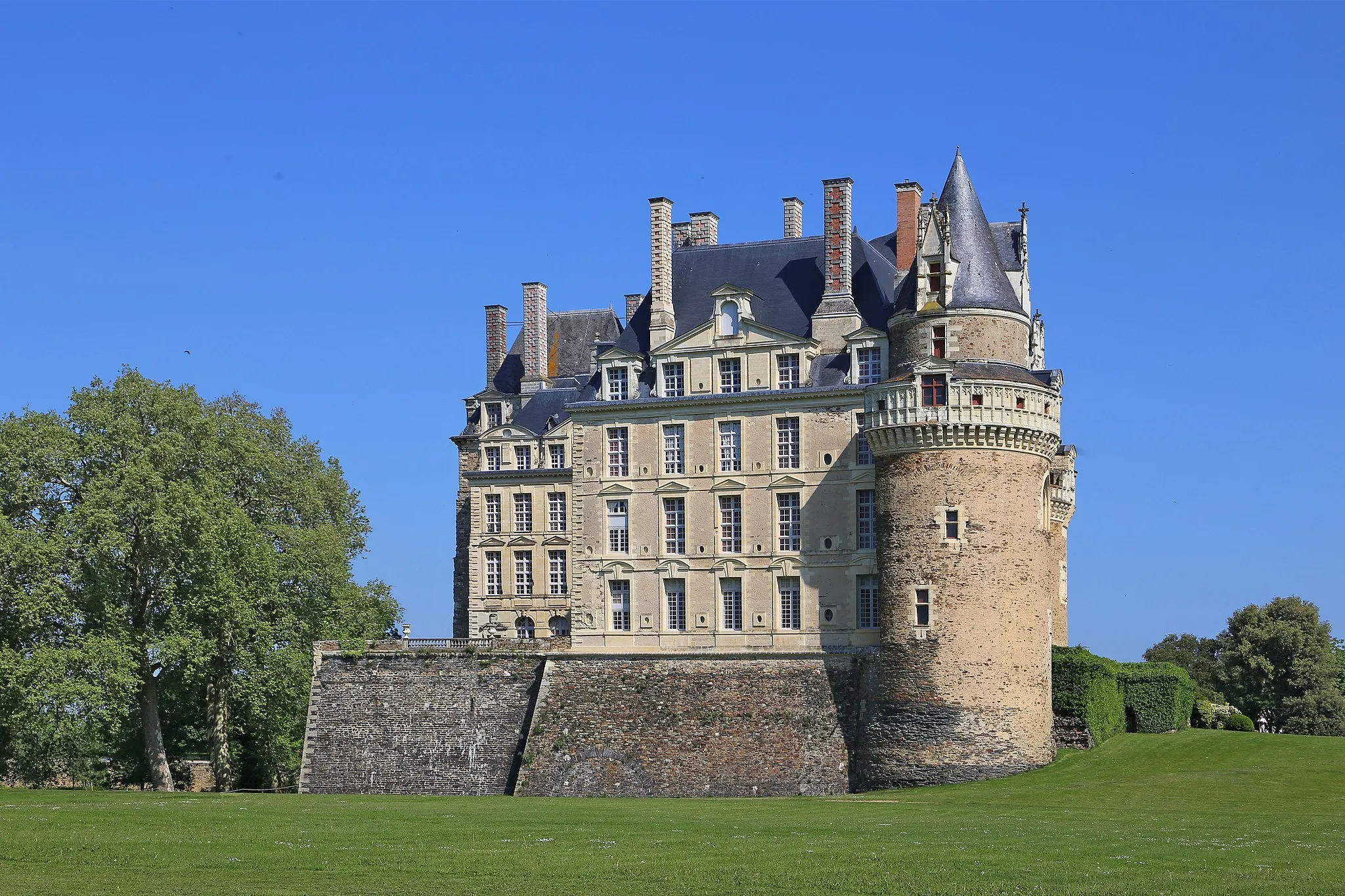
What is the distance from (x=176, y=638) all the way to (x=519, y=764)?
988cm

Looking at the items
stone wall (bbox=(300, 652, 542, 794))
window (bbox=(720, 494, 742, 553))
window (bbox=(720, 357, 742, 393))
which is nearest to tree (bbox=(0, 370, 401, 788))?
stone wall (bbox=(300, 652, 542, 794))

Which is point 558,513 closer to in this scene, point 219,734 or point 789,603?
point 789,603

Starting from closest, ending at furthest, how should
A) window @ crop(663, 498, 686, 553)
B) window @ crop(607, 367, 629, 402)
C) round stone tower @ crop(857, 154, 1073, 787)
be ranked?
round stone tower @ crop(857, 154, 1073, 787) → window @ crop(663, 498, 686, 553) → window @ crop(607, 367, 629, 402)

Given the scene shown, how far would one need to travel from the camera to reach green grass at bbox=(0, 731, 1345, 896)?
2333 cm

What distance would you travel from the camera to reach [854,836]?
28.4 meters

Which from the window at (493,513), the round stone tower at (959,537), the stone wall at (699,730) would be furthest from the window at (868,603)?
the window at (493,513)

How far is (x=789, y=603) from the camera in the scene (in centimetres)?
4819

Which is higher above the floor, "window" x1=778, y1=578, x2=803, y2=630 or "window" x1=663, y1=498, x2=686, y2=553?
"window" x1=663, y1=498, x2=686, y2=553

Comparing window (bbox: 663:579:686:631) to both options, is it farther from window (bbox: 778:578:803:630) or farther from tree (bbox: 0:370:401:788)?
tree (bbox: 0:370:401:788)

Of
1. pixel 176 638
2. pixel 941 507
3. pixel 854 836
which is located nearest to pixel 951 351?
pixel 941 507

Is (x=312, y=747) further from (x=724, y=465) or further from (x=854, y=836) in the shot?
(x=854, y=836)

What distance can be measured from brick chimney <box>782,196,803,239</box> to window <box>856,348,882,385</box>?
8562 mm

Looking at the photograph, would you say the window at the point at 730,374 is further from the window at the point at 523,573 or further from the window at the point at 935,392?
the window at the point at 523,573

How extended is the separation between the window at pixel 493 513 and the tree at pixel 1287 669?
30241mm
